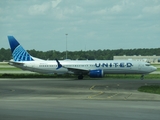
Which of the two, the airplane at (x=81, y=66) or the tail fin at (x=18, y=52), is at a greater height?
the tail fin at (x=18, y=52)

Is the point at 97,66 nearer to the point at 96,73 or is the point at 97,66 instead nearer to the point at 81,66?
the point at 96,73

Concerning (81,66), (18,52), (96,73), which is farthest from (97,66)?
(18,52)

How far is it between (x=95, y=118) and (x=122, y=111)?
2.65 meters

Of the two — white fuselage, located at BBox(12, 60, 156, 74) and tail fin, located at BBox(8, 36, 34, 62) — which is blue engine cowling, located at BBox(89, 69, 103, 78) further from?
tail fin, located at BBox(8, 36, 34, 62)

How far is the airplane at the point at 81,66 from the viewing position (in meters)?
56.8

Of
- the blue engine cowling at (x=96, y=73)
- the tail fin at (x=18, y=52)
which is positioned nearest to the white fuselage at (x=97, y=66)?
the tail fin at (x=18, y=52)

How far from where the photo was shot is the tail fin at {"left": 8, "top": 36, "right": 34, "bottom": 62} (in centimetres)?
6072

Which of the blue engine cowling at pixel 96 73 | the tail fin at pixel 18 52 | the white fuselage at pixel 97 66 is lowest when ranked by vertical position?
the blue engine cowling at pixel 96 73

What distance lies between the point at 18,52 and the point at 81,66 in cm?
1048

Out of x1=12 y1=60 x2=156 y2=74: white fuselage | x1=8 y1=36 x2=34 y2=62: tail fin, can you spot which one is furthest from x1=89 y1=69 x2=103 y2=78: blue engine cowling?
x1=8 y1=36 x2=34 y2=62: tail fin

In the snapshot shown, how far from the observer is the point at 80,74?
58.0 m

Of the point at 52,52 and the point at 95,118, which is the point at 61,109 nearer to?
the point at 95,118

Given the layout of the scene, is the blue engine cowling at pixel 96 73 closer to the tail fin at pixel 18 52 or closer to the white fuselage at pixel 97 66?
the white fuselage at pixel 97 66

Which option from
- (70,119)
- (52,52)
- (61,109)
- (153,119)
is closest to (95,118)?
(70,119)
